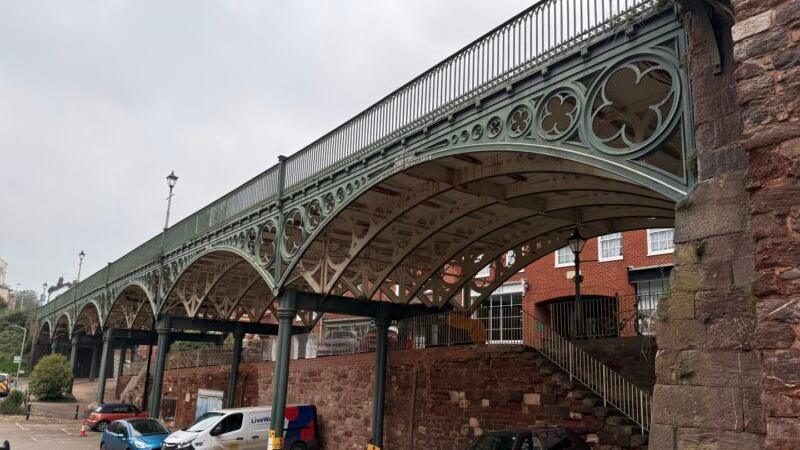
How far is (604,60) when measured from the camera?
320 inches

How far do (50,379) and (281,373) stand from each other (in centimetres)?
3454

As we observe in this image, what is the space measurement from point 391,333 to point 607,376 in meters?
9.21

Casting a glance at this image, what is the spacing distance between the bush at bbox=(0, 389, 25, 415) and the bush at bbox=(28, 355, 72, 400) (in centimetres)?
235

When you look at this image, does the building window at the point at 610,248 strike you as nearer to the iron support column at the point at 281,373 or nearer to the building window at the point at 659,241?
the building window at the point at 659,241

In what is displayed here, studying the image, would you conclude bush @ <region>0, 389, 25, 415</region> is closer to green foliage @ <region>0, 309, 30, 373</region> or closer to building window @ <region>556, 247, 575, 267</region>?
green foliage @ <region>0, 309, 30, 373</region>

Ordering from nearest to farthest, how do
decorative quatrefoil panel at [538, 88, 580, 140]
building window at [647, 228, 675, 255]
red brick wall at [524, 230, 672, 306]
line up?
decorative quatrefoil panel at [538, 88, 580, 140] → building window at [647, 228, 675, 255] → red brick wall at [524, 230, 672, 306]

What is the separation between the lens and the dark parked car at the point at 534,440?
1138 cm

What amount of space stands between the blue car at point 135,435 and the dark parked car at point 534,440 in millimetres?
11969

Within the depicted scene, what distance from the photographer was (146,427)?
2038cm

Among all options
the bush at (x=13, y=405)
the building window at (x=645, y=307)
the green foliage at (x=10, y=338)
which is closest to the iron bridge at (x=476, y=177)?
the building window at (x=645, y=307)

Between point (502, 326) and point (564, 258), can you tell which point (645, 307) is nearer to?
point (502, 326)

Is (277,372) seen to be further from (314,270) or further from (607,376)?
Answer: (607,376)

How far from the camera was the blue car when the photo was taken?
19234mm

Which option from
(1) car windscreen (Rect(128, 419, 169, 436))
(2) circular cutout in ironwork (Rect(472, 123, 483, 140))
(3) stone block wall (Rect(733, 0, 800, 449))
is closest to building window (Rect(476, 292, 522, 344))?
(2) circular cutout in ironwork (Rect(472, 123, 483, 140))
